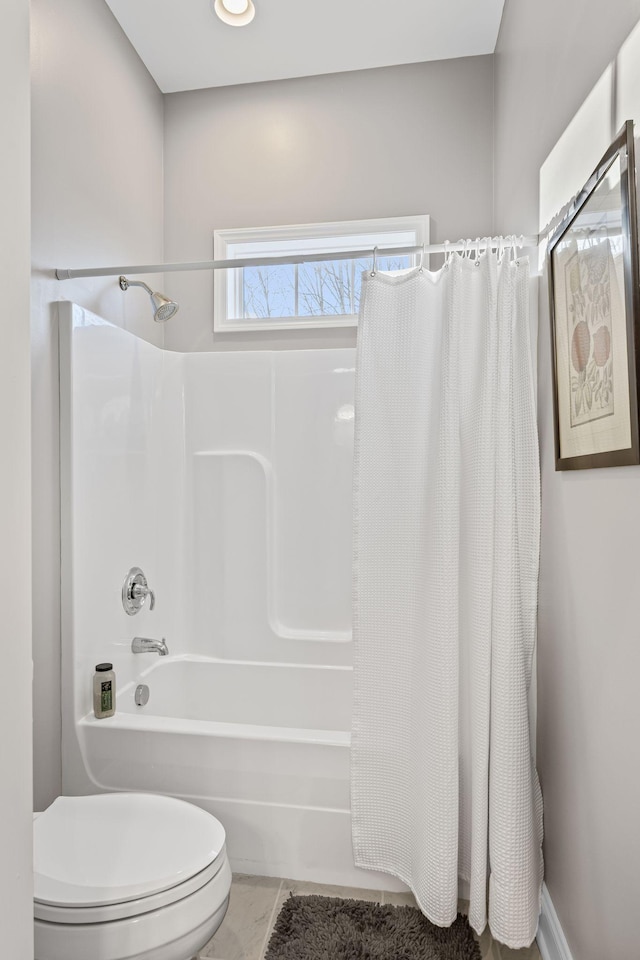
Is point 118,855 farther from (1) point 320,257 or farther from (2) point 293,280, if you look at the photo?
(2) point 293,280

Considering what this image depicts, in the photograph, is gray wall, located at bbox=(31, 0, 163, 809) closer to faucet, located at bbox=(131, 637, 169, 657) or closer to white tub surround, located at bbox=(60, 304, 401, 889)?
white tub surround, located at bbox=(60, 304, 401, 889)

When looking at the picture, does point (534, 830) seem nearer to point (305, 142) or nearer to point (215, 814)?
point (215, 814)

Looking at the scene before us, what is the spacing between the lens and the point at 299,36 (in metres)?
2.38

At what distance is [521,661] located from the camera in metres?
1.47

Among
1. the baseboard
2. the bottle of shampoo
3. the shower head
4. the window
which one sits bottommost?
the baseboard

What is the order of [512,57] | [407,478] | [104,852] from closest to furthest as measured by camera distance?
[104,852] < [407,478] < [512,57]

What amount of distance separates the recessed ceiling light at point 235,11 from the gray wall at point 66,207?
0.43 metres

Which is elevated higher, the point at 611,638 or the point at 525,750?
the point at 611,638

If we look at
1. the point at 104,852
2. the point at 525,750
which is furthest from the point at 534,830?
the point at 104,852

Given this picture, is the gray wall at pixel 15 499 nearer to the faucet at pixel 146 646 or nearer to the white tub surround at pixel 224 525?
the white tub surround at pixel 224 525

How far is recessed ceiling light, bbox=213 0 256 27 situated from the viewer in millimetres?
2205

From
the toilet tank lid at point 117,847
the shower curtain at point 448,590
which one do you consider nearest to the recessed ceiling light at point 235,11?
the shower curtain at point 448,590

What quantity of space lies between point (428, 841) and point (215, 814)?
27.0 inches

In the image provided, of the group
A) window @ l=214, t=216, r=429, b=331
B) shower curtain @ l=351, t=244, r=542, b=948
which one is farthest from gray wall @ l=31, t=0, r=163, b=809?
shower curtain @ l=351, t=244, r=542, b=948
